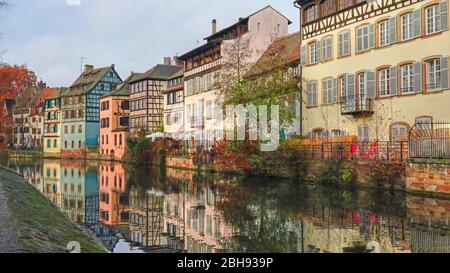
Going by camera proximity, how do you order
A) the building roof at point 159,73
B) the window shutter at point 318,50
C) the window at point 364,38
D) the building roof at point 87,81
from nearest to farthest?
the window at point 364,38
the window shutter at point 318,50
the building roof at point 159,73
the building roof at point 87,81

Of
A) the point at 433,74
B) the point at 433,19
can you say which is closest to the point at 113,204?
the point at 433,74

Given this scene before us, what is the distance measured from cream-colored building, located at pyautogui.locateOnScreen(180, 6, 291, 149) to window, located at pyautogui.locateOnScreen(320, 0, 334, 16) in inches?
252

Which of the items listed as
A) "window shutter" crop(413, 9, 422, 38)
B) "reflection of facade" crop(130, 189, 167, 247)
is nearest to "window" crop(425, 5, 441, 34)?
"window shutter" crop(413, 9, 422, 38)

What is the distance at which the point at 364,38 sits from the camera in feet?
92.1

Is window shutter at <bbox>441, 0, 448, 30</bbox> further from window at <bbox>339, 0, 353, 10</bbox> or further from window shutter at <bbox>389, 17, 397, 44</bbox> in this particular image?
window at <bbox>339, 0, 353, 10</bbox>

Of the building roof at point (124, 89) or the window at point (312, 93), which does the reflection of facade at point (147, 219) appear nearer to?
the window at point (312, 93)

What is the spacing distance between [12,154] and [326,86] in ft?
190

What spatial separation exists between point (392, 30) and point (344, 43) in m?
3.91

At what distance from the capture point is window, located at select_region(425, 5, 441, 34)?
23.4m

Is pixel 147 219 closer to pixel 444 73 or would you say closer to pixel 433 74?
pixel 444 73

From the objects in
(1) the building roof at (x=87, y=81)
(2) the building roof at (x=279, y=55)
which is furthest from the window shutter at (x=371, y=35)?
(1) the building roof at (x=87, y=81)

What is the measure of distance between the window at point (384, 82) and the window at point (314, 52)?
5477 millimetres

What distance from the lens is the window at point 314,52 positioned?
31797 mm
